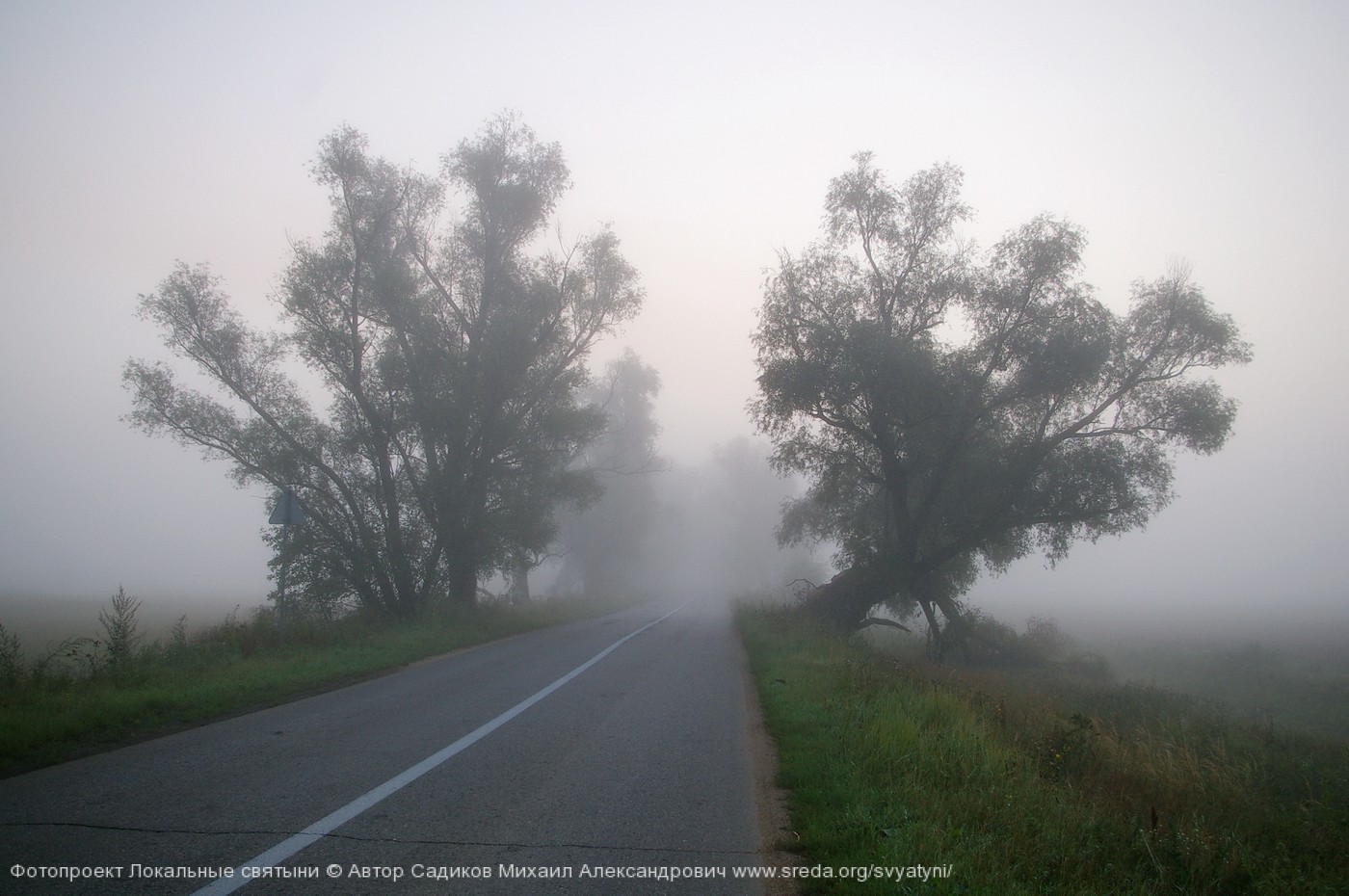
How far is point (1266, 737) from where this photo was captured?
36.2 feet

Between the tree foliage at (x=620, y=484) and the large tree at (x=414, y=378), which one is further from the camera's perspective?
the tree foliage at (x=620, y=484)

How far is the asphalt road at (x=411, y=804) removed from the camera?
3.79 meters

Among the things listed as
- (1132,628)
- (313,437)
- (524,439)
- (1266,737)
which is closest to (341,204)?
(313,437)

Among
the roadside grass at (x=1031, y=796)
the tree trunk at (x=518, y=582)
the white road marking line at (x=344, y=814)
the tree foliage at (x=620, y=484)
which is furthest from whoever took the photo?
the tree foliage at (x=620, y=484)

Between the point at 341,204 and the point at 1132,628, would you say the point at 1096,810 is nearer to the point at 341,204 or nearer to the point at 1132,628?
the point at 341,204

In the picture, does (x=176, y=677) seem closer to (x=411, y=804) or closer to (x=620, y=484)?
(x=411, y=804)

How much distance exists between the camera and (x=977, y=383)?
18484 millimetres

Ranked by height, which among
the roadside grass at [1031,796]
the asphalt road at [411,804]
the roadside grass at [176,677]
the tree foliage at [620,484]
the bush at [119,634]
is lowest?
the roadside grass at [1031,796]

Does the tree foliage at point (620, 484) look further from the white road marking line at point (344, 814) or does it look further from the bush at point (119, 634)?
the white road marking line at point (344, 814)

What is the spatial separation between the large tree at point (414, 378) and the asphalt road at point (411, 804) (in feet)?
40.7

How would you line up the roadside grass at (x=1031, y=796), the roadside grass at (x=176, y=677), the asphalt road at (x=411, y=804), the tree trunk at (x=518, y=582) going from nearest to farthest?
1. the asphalt road at (x=411, y=804)
2. the roadside grass at (x=1031, y=796)
3. the roadside grass at (x=176, y=677)
4. the tree trunk at (x=518, y=582)

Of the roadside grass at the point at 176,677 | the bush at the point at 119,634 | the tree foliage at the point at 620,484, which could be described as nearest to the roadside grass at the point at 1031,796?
the roadside grass at the point at 176,677

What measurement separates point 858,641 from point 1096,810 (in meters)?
13.1

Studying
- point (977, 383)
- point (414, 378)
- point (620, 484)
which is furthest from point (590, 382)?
point (620, 484)
